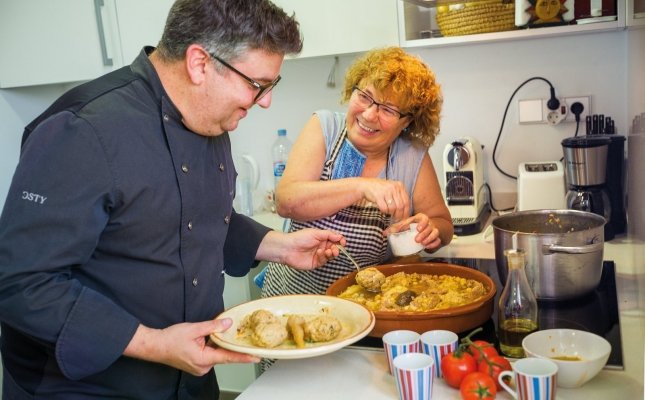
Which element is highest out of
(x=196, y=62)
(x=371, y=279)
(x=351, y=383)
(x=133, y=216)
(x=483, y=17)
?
(x=483, y=17)

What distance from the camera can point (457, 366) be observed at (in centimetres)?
112

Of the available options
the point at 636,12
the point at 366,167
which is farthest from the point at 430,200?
the point at 636,12

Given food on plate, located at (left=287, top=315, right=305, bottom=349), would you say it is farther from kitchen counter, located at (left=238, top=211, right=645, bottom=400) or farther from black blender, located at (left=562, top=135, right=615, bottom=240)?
black blender, located at (left=562, top=135, right=615, bottom=240)

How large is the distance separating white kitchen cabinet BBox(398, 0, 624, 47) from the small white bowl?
0.70 metres

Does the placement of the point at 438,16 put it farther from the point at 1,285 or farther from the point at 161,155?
the point at 1,285

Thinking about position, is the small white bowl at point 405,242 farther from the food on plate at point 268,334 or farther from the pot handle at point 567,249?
the food on plate at point 268,334

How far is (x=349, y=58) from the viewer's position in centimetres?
268

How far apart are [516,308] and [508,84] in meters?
1.35

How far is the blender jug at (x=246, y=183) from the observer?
285cm

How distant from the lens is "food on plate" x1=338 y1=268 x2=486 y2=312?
4.60 feet

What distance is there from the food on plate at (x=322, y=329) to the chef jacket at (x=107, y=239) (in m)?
0.24

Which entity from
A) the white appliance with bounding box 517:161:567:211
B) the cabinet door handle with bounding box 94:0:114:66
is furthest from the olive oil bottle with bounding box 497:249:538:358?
the cabinet door handle with bounding box 94:0:114:66

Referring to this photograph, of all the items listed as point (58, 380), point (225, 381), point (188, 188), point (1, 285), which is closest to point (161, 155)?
point (188, 188)

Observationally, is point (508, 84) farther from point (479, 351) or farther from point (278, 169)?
point (479, 351)
